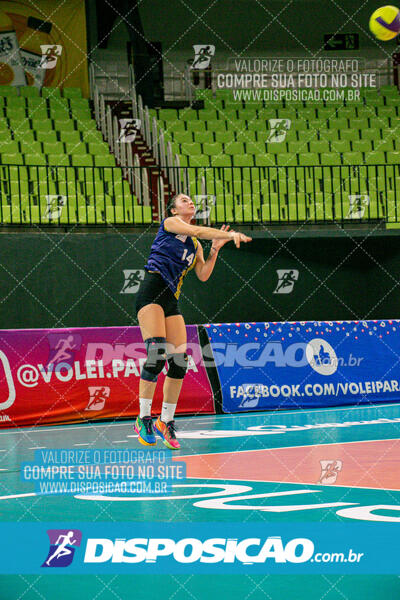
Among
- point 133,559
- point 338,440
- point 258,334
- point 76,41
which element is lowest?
point 133,559

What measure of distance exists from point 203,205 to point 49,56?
829 cm

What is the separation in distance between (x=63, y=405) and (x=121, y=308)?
393cm

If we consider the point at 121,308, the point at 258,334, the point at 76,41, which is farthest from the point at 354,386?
the point at 76,41

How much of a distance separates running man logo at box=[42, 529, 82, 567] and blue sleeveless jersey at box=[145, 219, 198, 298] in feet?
14.1

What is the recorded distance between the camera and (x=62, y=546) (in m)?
3.68

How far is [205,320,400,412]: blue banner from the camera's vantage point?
1270 centimetres

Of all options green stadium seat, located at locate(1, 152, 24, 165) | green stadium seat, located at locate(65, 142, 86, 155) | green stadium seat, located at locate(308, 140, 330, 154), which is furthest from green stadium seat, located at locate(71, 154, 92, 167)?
green stadium seat, located at locate(308, 140, 330, 154)

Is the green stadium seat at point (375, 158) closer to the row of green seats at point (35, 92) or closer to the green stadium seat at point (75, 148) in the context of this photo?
the green stadium seat at point (75, 148)

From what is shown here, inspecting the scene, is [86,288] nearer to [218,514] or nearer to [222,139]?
[222,139]

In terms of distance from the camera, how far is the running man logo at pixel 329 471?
593cm

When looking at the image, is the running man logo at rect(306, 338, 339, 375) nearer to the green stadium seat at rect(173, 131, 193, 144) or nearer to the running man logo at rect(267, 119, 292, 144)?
the running man logo at rect(267, 119, 292, 144)

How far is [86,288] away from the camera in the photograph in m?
15.2

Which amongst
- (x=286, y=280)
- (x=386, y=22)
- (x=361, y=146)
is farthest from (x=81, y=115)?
(x=386, y=22)

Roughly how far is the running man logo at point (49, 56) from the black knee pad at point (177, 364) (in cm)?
1600
